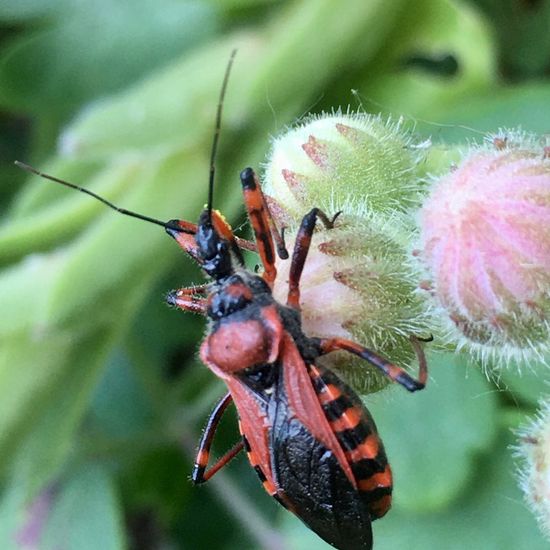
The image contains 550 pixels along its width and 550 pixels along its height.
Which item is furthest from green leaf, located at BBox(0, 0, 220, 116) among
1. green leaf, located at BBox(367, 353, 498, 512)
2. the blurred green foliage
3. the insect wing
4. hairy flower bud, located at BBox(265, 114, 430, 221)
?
the insect wing

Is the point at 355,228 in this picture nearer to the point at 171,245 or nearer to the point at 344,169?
the point at 344,169

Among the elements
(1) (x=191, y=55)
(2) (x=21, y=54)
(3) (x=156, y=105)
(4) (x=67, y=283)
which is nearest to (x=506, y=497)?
(4) (x=67, y=283)

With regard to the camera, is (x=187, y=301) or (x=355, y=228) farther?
(x=187, y=301)

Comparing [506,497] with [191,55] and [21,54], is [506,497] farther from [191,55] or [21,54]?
[21,54]

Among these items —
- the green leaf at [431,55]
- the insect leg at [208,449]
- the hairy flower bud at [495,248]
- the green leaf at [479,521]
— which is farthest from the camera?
the green leaf at [431,55]

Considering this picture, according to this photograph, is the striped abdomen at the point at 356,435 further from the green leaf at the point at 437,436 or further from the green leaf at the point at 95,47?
the green leaf at the point at 95,47

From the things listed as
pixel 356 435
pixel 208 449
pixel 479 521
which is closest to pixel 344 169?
pixel 356 435

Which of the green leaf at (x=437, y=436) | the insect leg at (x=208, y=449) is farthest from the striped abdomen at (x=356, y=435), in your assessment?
the green leaf at (x=437, y=436)
